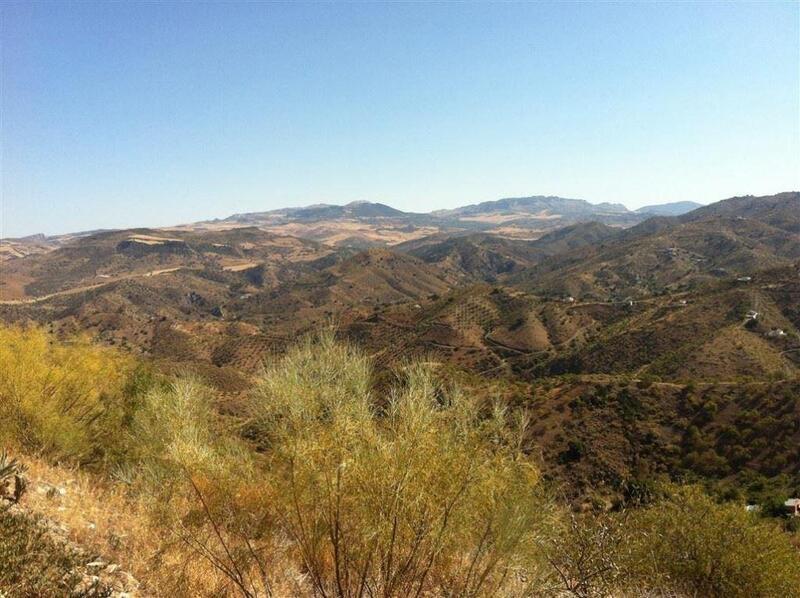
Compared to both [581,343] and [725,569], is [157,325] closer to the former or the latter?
[581,343]

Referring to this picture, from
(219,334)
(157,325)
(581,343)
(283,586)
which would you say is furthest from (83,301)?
(283,586)

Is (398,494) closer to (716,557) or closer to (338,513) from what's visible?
(338,513)

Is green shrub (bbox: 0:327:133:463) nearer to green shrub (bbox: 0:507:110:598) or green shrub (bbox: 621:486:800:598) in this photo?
green shrub (bbox: 0:507:110:598)

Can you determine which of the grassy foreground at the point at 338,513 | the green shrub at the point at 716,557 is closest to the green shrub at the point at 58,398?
the grassy foreground at the point at 338,513

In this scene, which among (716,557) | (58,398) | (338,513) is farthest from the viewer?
(58,398)

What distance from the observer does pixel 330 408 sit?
8.37 metres

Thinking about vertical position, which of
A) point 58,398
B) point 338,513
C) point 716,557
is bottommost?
point 716,557

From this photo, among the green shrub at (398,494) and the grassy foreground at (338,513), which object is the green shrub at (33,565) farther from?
the green shrub at (398,494)

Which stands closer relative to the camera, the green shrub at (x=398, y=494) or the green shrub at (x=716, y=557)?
the green shrub at (x=398, y=494)

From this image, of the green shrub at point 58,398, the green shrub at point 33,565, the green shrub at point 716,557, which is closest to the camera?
the green shrub at point 33,565

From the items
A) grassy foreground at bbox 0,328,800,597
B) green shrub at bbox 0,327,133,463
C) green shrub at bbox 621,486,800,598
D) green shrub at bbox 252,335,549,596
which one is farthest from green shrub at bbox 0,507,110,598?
green shrub at bbox 621,486,800,598

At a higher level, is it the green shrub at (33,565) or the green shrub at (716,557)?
the green shrub at (33,565)

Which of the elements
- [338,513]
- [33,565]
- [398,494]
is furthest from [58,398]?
[398,494]

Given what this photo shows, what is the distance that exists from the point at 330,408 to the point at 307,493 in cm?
149
